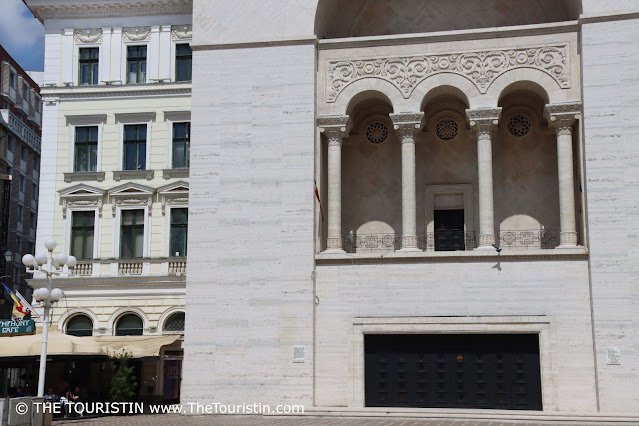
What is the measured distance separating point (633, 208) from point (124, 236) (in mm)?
21096

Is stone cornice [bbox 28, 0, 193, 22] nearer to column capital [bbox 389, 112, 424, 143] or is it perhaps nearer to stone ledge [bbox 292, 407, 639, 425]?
column capital [bbox 389, 112, 424, 143]

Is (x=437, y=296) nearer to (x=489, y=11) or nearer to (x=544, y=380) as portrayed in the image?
(x=544, y=380)

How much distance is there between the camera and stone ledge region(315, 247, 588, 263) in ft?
92.7

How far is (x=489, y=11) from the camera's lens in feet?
109

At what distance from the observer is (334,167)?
30.7 m

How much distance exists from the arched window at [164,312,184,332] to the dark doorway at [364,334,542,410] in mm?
10478

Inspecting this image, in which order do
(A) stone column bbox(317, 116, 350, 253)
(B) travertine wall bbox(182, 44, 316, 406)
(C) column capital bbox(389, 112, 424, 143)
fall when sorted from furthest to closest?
(A) stone column bbox(317, 116, 350, 253)
(C) column capital bbox(389, 112, 424, 143)
(B) travertine wall bbox(182, 44, 316, 406)

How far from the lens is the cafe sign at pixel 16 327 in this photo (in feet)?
100

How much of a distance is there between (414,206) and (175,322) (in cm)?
1254

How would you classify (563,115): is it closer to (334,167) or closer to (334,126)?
(334,126)

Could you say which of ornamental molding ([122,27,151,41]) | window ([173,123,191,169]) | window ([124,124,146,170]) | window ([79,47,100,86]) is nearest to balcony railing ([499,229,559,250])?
window ([173,123,191,169])

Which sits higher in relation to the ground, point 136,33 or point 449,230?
point 136,33

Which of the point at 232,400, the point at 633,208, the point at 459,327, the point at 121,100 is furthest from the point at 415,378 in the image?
the point at 121,100

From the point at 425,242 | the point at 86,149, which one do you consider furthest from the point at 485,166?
the point at 86,149
